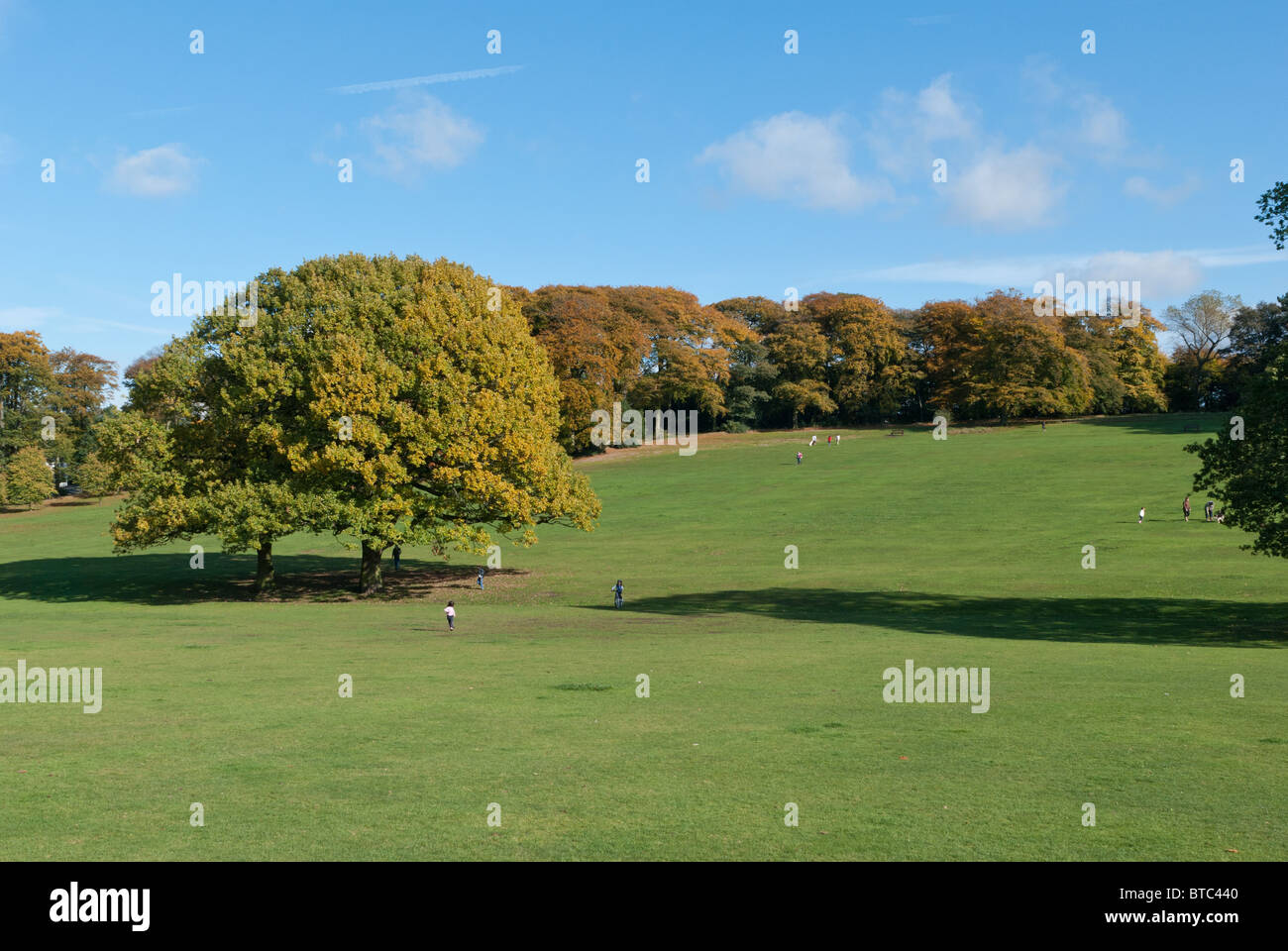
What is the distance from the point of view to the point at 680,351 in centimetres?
11806

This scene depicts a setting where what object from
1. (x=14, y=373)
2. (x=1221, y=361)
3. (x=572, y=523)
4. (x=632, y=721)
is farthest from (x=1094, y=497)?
(x=14, y=373)

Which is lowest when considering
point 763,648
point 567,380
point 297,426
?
point 763,648

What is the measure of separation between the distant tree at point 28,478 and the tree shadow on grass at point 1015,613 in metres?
84.1

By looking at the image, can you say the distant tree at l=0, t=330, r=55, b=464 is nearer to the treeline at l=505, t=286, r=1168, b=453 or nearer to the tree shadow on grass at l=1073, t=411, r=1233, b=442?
the treeline at l=505, t=286, r=1168, b=453

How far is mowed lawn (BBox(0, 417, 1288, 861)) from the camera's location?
11336mm

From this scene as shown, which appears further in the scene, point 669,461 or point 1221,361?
point 1221,361

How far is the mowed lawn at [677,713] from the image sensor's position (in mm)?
11336

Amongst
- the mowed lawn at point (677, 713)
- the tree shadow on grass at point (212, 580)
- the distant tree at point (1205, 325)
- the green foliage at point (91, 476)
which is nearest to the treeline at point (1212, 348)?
the distant tree at point (1205, 325)

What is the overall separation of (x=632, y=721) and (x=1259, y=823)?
390 inches

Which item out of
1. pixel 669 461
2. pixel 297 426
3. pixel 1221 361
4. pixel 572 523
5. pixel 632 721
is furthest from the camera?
pixel 1221 361

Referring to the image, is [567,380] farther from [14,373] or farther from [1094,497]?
[14,373]

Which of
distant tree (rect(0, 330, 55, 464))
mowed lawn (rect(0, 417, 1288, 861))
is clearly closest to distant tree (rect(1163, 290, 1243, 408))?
mowed lawn (rect(0, 417, 1288, 861))

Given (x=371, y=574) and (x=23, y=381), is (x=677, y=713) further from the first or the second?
(x=23, y=381)

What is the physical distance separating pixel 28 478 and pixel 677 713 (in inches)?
4072
